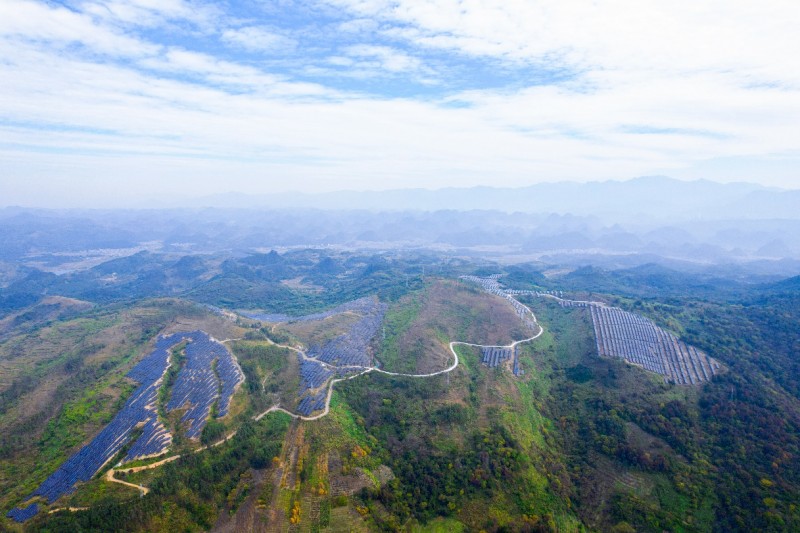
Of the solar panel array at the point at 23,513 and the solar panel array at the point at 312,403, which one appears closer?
the solar panel array at the point at 23,513

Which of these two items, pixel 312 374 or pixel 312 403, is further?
pixel 312 374

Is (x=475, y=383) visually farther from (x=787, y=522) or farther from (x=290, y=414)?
(x=787, y=522)

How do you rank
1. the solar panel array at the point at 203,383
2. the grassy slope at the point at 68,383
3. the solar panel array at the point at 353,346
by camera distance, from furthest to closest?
the solar panel array at the point at 353,346, the solar panel array at the point at 203,383, the grassy slope at the point at 68,383

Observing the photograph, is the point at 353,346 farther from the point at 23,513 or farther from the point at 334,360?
the point at 23,513

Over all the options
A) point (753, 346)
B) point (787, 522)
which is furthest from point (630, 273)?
point (787, 522)

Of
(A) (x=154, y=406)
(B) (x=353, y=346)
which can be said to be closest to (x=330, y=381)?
(B) (x=353, y=346)

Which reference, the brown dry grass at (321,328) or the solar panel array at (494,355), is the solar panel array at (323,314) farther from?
the solar panel array at (494,355)

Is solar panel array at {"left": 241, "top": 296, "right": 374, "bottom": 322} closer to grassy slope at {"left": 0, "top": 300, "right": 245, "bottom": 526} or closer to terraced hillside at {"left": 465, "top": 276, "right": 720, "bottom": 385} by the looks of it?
grassy slope at {"left": 0, "top": 300, "right": 245, "bottom": 526}

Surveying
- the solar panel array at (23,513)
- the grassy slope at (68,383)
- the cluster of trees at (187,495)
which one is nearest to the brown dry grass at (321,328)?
the grassy slope at (68,383)

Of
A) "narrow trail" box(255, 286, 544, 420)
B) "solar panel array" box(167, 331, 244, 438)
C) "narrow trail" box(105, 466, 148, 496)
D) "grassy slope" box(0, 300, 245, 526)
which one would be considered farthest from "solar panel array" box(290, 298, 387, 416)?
"grassy slope" box(0, 300, 245, 526)
